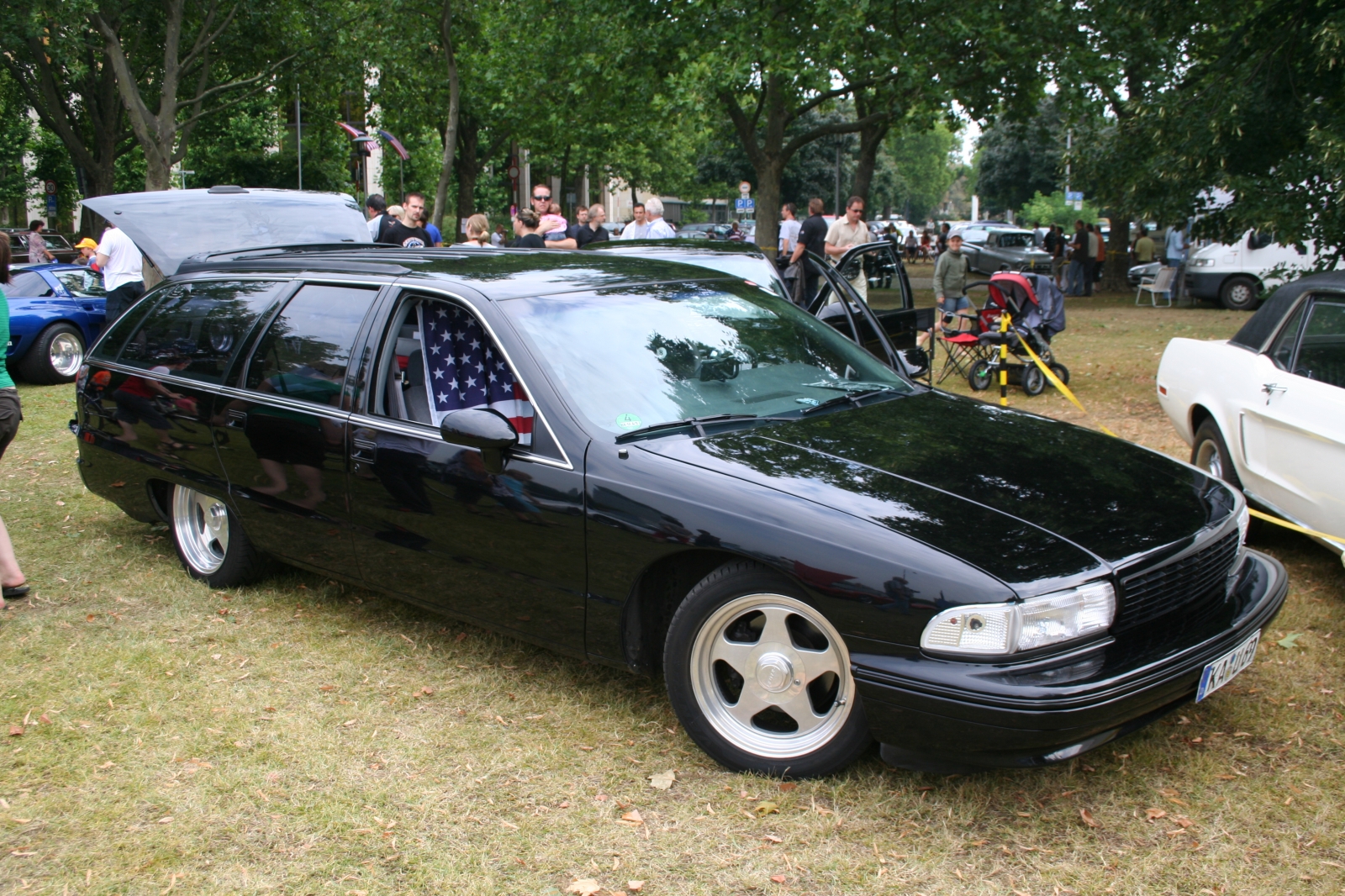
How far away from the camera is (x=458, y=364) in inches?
179

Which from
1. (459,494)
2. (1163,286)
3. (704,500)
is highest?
(1163,286)

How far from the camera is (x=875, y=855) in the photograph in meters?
3.12

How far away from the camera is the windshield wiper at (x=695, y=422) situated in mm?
3750

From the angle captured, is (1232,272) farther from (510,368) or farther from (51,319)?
(510,368)

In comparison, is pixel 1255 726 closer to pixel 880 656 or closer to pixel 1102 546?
pixel 1102 546

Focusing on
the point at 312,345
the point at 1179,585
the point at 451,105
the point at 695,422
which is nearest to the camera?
the point at 1179,585

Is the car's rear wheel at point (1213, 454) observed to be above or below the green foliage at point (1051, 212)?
below

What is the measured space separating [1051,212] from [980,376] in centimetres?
5404

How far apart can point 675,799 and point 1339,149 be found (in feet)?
27.9

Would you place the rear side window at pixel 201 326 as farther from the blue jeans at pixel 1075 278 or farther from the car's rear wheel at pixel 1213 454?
the blue jeans at pixel 1075 278

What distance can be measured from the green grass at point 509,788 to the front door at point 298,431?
1.57ft

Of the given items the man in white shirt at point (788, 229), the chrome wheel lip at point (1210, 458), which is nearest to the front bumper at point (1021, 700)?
the chrome wheel lip at point (1210, 458)

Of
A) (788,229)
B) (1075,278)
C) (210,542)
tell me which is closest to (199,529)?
(210,542)

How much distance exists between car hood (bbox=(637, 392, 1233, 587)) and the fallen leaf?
3.30 feet
